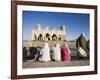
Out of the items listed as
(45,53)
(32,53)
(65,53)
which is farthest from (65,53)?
(32,53)

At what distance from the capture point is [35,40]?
1891mm

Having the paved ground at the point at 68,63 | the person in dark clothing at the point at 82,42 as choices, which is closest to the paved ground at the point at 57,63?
the paved ground at the point at 68,63

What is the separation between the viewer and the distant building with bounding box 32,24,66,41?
1891mm

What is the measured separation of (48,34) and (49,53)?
18 cm

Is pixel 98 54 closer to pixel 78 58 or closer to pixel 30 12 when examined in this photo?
pixel 78 58

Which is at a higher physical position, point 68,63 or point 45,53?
point 45,53

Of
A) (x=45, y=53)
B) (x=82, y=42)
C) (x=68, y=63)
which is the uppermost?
(x=82, y=42)

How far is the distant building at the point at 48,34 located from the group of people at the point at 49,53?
0.06 meters

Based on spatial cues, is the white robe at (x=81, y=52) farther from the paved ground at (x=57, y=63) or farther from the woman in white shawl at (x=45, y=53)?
the woman in white shawl at (x=45, y=53)

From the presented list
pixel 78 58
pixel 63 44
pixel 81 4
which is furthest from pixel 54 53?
pixel 81 4

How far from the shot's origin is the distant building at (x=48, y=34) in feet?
6.20

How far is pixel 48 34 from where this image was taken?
6.32ft

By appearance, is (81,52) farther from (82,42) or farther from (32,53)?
(32,53)

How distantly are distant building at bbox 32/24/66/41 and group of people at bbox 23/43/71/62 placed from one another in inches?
2.5
